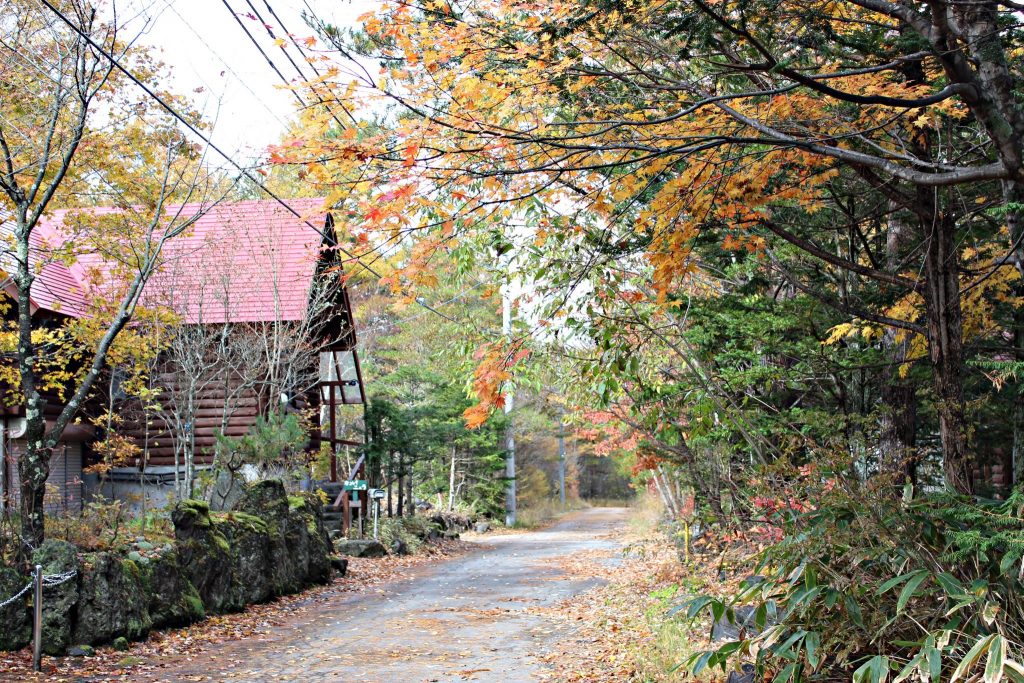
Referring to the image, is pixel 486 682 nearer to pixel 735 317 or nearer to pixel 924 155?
pixel 735 317

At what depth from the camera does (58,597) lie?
873 cm

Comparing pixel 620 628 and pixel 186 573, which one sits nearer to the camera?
pixel 620 628

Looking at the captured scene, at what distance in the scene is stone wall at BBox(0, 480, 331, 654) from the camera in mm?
8703

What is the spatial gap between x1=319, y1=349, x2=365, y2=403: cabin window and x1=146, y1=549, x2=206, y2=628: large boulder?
40.3ft

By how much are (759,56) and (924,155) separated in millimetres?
1950

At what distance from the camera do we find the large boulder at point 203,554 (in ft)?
36.4

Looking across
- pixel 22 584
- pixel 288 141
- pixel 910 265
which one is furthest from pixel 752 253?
pixel 22 584

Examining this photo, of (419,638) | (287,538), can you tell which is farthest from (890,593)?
(287,538)

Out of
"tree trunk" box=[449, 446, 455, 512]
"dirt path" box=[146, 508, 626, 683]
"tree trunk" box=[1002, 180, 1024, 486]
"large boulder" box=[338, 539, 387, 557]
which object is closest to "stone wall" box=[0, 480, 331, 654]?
"dirt path" box=[146, 508, 626, 683]

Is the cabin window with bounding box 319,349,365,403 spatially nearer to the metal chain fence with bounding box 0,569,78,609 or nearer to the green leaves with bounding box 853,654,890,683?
the metal chain fence with bounding box 0,569,78,609

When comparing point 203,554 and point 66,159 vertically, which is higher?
point 66,159

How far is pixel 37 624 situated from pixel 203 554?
11.0ft

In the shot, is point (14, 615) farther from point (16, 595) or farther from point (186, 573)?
point (186, 573)

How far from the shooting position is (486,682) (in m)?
7.61
